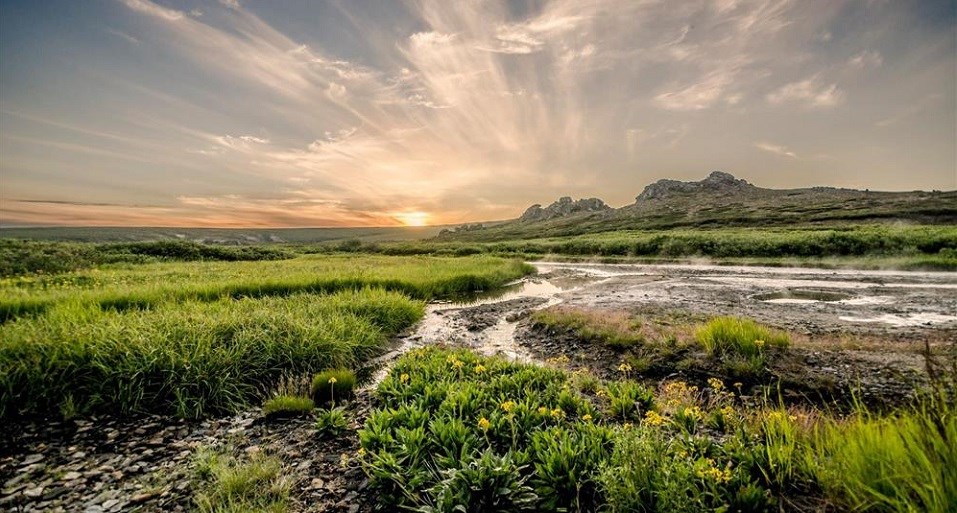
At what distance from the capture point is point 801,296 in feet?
69.7

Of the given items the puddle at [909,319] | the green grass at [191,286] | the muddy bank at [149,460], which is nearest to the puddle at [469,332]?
the green grass at [191,286]

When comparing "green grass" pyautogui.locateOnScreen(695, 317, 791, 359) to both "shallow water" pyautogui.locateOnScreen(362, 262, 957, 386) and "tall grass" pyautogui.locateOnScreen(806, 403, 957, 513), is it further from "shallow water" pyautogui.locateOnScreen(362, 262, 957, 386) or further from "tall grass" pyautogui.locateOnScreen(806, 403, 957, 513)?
"tall grass" pyautogui.locateOnScreen(806, 403, 957, 513)

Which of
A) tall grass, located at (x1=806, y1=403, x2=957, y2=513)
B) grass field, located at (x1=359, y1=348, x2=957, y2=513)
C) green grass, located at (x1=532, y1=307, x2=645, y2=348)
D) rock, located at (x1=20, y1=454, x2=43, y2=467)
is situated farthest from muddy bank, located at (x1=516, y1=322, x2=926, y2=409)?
rock, located at (x1=20, y1=454, x2=43, y2=467)

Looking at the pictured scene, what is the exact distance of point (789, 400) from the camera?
8.77 m

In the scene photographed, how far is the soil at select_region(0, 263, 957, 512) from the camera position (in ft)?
18.9

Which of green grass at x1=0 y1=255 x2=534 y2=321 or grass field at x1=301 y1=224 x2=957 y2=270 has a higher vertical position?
grass field at x1=301 y1=224 x2=957 y2=270

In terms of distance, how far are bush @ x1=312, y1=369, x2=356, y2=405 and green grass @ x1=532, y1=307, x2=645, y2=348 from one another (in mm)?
8334

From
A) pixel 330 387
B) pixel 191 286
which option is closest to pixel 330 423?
pixel 330 387

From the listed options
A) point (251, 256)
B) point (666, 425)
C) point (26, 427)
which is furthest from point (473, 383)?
point (251, 256)

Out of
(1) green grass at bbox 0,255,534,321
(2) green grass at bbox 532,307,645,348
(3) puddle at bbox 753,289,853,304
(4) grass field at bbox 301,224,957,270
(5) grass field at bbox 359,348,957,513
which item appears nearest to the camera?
(5) grass field at bbox 359,348,957,513

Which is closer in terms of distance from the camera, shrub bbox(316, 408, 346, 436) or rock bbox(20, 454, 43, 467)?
rock bbox(20, 454, 43, 467)

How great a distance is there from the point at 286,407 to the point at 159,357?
3288 millimetres

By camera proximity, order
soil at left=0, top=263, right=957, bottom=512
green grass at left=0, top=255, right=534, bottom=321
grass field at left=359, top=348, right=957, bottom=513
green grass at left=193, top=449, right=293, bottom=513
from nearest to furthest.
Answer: grass field at left=359, top=348, right=957, bottom=513
green grass at left=193, top=449, right=293, bottom=513
soil at left=0, top=263, right=957, bottom=512
green grass at left=0, top=255, right=534, bottom=321

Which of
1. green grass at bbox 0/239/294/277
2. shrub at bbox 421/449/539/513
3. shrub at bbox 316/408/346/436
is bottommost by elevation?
green grass at bbox 0/239/294/277
